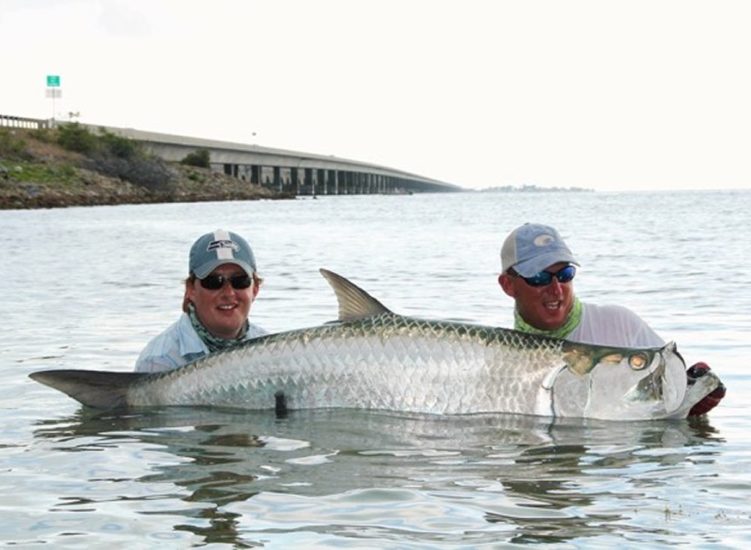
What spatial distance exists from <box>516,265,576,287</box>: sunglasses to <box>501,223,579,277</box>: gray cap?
0.06 m

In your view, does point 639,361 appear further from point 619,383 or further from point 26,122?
point 26,122

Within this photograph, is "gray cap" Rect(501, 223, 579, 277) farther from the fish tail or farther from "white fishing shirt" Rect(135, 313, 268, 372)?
the fish tail

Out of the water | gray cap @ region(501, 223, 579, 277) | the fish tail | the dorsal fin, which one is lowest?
the water

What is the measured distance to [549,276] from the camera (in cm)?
805

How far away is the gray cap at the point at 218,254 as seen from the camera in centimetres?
842

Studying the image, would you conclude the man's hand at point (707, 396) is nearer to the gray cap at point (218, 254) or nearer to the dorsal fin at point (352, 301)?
the dorsal fin at point (352, 301)

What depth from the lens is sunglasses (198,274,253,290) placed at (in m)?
8.47

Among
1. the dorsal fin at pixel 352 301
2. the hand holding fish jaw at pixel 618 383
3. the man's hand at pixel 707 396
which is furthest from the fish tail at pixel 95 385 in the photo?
the man's hand at pixel 707 396

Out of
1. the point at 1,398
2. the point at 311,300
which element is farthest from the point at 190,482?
the point at 311,300

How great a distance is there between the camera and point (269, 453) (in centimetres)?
791

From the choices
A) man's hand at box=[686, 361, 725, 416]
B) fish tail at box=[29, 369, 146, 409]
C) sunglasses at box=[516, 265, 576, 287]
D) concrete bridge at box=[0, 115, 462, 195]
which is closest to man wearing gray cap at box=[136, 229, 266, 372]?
fish tail at box=[29, 369, 146, 409]

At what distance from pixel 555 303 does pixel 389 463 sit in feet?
5.28

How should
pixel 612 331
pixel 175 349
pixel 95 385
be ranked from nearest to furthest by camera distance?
1. pixel 612 331
2. pixel 95 385
3. pixel 175 349

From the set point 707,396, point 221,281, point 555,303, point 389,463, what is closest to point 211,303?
point 221,281
